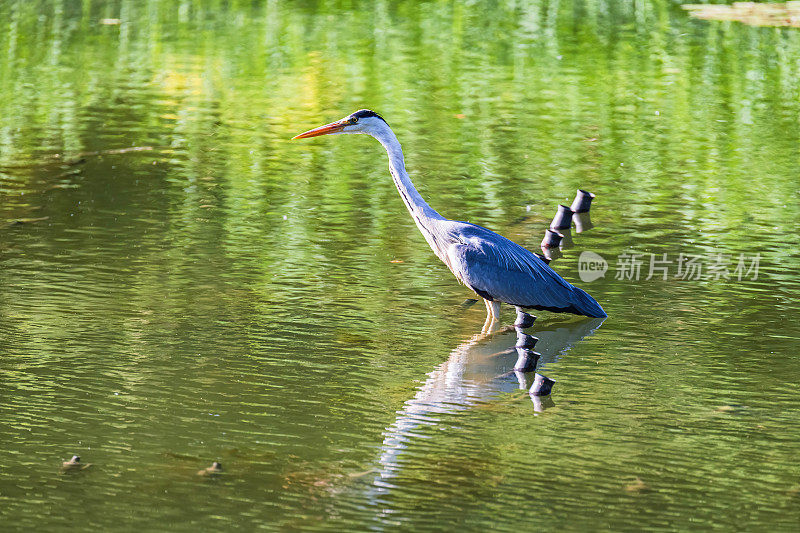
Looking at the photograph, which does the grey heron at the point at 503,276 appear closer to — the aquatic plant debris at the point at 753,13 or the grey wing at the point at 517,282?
the grey wing at the point at 517,282

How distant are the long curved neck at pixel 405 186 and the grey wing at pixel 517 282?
500 mm

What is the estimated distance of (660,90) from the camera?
15703 mm

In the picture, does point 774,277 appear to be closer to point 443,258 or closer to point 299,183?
point 443,258

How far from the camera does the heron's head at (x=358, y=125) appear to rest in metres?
8.58

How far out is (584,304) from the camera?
7902 mm

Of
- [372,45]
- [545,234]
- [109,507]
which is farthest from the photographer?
[372,45]

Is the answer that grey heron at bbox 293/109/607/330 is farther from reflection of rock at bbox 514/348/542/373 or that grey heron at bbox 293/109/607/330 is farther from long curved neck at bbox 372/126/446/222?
reflection of rock at bbox 514/348/542/373

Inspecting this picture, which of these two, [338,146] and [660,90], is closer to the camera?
[338,146]

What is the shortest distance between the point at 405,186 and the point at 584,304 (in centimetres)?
159

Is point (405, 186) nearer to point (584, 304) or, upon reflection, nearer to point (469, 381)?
point (584, 304)

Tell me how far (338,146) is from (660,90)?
5135mm

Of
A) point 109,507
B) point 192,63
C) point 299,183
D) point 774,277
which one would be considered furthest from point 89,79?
point 109,507

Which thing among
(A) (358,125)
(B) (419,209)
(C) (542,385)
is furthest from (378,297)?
(C) (542,385)

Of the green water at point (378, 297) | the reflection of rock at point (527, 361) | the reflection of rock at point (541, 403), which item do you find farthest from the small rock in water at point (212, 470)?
the reflection of rock at point (527, 361)
